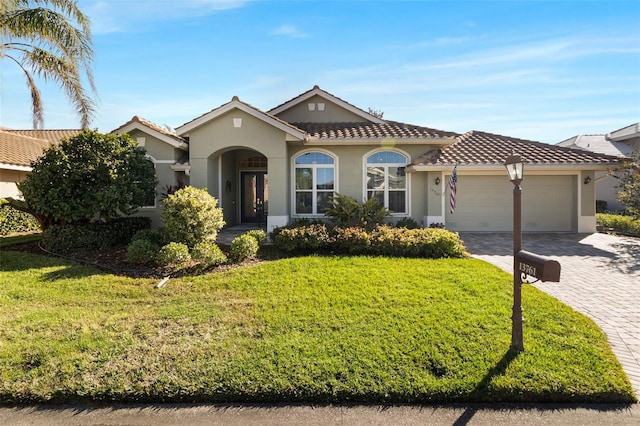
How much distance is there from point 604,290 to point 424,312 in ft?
15.2

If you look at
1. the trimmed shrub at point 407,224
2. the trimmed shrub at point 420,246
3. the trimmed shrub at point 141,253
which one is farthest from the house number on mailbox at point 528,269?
the trimmed shrub at point 141,253

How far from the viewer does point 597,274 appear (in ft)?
27.1

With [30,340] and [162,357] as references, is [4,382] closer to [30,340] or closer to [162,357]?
[30,340]

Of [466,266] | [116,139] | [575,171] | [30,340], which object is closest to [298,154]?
[116,139]

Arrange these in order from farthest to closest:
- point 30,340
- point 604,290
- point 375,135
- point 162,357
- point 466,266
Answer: point 375,135, point 466,266, point 604,290, point 30,340, point 162,357

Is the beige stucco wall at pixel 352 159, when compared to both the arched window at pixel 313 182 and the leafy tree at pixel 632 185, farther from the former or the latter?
the leafy tree at pixel 632 185

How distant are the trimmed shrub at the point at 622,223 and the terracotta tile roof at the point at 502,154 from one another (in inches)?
130

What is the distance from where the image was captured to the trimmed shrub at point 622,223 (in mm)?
13758

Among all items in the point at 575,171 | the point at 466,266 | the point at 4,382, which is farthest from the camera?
the point at 575,171

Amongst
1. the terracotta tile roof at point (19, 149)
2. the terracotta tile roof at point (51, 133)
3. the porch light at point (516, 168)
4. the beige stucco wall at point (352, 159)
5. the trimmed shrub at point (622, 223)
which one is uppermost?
the terracotta tile roof at point (51, 133)

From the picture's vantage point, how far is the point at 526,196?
14.2 meters

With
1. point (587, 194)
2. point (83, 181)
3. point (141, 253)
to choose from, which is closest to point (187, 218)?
point (141, 253)

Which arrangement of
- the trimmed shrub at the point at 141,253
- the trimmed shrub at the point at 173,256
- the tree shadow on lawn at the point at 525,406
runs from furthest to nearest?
the trimmed shrub at the point at 141,253 < the trimmed shrub at the point at 173,256 < the tree shadow on lawn at the point at 525,406

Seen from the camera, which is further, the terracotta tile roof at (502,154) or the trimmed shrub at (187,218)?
the terracotta tile roof at (502,154)
